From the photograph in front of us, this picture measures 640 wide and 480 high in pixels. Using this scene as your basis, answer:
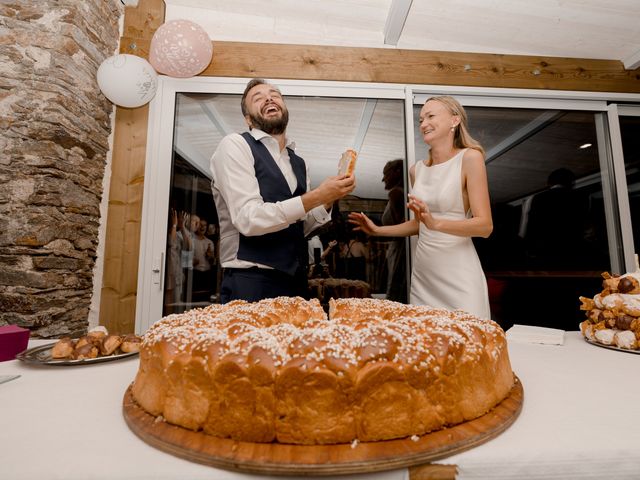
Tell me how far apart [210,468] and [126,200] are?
2.43 meters

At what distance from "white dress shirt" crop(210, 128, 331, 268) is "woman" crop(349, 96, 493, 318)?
0.59m

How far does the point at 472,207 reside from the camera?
6.01ft

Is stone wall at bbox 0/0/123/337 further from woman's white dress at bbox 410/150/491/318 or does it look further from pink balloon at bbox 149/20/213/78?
woman's white dress at bbox 410/150/491/318

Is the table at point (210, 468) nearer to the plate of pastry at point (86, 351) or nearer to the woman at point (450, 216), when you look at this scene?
the plate of pastry at point (86, 351)

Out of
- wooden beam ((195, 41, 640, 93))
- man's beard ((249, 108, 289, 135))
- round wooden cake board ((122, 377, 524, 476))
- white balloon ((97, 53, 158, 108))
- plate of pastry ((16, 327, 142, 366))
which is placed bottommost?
round wooden cake board ((122, 377, 524, 476))

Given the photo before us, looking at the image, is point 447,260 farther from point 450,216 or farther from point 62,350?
point 62,350

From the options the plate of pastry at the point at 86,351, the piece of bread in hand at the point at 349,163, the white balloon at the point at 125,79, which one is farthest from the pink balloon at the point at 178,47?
the plate of pastry at the point at 86,351

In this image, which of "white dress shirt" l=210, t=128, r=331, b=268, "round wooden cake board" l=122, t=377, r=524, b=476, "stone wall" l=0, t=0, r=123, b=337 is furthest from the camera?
"stone wall" l=0, t=0, r=123, b=337

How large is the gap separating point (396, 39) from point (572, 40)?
1348mm

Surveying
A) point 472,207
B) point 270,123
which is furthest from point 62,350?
point 472,207

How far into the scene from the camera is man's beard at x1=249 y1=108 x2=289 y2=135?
187cm

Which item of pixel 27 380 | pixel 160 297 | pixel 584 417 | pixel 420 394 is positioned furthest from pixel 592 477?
pixel 160 297

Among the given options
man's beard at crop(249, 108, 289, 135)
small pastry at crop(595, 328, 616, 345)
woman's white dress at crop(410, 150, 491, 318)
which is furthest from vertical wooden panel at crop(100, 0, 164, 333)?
small pastry at crop(595, 328, 616, 345)

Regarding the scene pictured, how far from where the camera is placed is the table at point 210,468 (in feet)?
1.53
